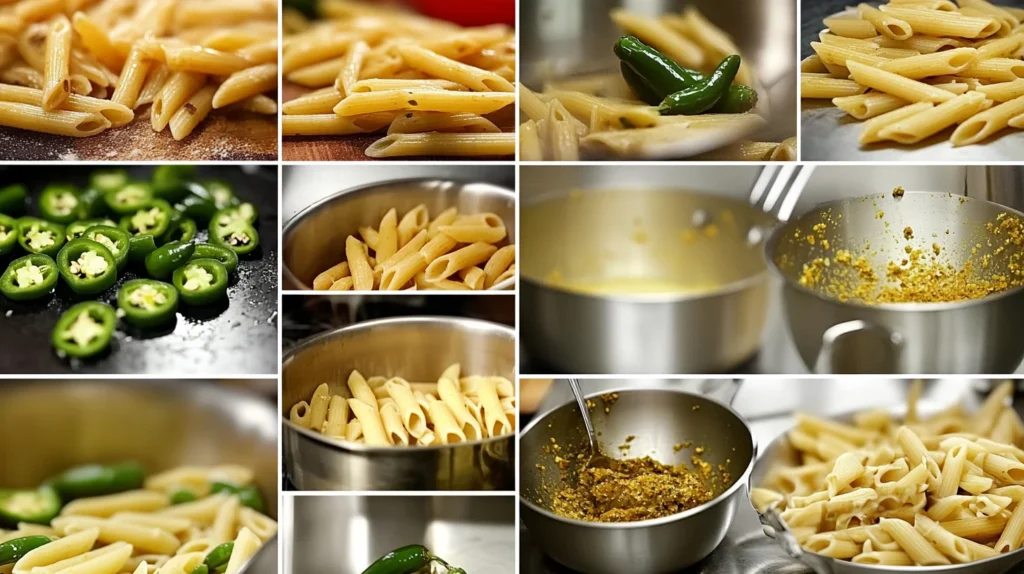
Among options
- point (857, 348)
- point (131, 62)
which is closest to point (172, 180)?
point (131, 62)

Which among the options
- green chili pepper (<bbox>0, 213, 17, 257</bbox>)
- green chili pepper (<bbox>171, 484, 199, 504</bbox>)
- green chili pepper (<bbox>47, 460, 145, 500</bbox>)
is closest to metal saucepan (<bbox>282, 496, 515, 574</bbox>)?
green chili pepper (<bbox>171, 484, 199, 504</bbox>)

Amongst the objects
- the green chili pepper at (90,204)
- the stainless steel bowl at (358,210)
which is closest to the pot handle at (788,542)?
the stainless steel bowl at (358,210)

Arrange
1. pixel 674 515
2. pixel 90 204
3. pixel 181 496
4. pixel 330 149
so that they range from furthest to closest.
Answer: pixel 181 496 → pixel 90 204 → pixel 330 149 → pixel 674 515

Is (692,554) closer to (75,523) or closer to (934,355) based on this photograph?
(934,355)

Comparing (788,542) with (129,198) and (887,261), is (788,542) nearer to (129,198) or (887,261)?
(887,261)

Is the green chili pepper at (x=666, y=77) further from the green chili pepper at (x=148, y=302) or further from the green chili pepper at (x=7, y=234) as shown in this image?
the green chili pepper at (x=7, y=234)

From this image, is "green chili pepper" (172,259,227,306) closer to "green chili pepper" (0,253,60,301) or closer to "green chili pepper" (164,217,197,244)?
"green chili pepper" (164,217,197,244)

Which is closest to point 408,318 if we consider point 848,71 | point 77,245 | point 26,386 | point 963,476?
point 77,245
